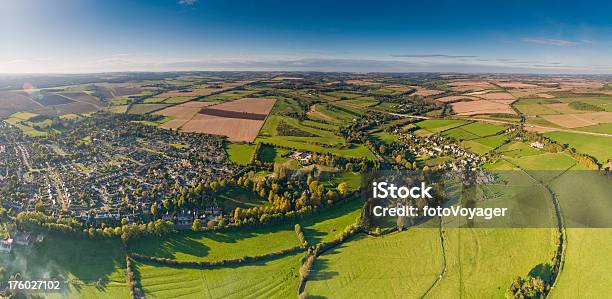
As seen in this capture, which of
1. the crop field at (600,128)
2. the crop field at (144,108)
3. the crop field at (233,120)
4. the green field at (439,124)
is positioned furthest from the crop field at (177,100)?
the crop field at (600,128)

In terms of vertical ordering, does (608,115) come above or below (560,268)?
above

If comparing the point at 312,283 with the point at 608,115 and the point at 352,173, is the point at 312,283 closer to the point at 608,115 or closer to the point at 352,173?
the point at 352,173

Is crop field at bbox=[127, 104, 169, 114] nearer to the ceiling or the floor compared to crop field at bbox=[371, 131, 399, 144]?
nearer to the ceiling

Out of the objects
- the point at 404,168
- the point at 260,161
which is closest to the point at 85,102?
the point at 260,161

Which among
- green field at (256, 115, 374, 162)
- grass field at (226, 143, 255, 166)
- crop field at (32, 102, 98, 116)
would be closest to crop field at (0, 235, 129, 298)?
grass field at (226, 143, 255, 166)

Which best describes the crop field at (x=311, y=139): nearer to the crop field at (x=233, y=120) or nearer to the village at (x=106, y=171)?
the crop field at (x=233, y=120)

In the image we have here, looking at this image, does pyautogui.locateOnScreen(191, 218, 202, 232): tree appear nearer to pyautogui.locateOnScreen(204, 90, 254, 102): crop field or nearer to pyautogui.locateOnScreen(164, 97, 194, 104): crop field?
pyautogui.locateOnScreen(204, 90, 254, 102): crop field
